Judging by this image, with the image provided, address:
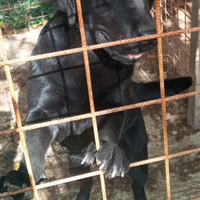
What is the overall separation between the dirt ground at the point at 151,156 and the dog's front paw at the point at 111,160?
0.67 metres

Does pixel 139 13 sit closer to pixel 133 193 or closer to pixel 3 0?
pixel 133 193

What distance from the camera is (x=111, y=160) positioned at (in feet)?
4.27

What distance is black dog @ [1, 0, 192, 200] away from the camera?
4.52 ft

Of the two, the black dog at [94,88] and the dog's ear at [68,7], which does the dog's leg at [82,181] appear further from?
the dog's ear at [68,7]

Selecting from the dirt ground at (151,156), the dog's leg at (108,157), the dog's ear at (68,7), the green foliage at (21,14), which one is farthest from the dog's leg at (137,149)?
the green foliage at (21,14)

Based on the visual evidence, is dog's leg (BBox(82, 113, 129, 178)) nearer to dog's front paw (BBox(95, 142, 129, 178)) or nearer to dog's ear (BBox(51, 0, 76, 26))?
dog's front paw (BBox(95, 142, 129, 178))

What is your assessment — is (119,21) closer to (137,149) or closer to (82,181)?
(137,149)

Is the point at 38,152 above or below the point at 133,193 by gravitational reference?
above

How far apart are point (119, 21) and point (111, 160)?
21.2 inches

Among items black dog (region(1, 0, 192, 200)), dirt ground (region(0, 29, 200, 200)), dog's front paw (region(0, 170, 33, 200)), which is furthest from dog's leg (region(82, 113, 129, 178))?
dirt ground (region(0, 29, 200, 200))

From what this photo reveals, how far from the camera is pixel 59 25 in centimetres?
165

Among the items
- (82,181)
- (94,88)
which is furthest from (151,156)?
(94,88)

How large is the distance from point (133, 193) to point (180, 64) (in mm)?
1327

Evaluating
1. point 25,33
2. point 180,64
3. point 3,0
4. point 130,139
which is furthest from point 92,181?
point 3,0
